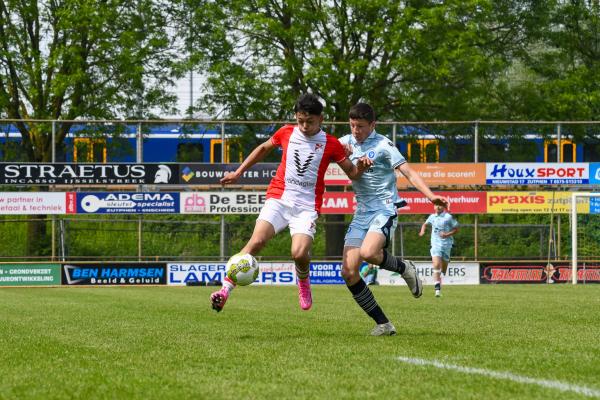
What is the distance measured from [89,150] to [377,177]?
19.9 meters

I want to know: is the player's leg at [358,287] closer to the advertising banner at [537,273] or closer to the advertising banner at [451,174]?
the advertising banner at [451,174]

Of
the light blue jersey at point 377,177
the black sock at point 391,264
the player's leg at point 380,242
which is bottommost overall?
the black sock at point 391,264

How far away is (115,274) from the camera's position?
27859mm

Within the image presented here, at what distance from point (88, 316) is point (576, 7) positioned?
27.9m

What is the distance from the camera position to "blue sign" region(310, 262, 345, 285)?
28.3m

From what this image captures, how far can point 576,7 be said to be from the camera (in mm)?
35938

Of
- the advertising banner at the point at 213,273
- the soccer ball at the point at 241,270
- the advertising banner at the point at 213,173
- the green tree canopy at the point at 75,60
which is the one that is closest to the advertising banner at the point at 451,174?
the advertising banner at the point at 213,173

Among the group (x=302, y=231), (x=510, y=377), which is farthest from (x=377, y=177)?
(x=510, y=377)

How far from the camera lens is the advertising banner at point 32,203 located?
27484mm

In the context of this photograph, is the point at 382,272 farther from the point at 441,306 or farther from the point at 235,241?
the point at 441,306

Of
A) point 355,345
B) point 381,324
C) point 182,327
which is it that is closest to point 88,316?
point 182,327

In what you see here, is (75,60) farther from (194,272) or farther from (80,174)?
(194,272)

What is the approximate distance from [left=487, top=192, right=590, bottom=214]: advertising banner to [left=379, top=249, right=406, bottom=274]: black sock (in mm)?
18816

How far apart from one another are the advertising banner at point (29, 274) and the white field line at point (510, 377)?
21847mm
